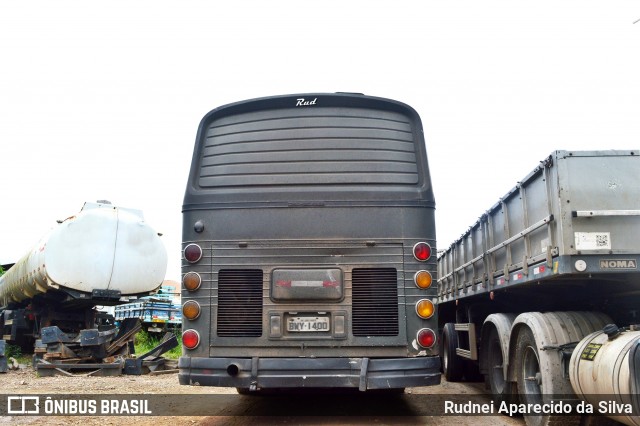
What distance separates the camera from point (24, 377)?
1275 centimetres

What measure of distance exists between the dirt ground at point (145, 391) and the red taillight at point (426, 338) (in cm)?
102

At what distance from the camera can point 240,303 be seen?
636 cm

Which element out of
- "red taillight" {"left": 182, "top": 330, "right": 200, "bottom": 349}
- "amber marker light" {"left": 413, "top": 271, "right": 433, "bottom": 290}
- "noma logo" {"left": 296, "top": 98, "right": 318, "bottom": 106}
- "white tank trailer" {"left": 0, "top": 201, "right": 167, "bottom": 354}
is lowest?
"red taillight" {"left": 182, "top": 330, "right": 200, "bottom": 349}

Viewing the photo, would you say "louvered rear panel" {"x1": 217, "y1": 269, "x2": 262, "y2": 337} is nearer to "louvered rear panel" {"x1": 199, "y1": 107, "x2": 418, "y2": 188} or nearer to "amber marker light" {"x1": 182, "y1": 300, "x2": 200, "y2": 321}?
"amber marker light" {"x1": 182, "y1": 300, "x2": 200, "y2": 321}

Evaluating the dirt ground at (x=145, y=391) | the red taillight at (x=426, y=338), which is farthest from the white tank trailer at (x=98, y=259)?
the red taillight at (x=426, y=338)

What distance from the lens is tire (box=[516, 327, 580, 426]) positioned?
210 inches

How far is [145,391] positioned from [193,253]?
15.4 ft

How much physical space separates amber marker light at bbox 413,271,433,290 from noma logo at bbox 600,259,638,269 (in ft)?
5.80

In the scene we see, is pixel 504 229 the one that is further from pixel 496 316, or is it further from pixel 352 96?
pixel 352 96

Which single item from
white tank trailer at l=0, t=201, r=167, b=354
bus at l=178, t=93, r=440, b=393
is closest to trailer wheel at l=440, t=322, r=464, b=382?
bus at l=178, t=93, r=440, b=393

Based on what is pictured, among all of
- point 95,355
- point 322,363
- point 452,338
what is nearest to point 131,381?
point 95,355

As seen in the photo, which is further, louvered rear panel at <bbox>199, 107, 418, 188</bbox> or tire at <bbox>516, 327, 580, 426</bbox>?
louvered rear panel at <bbox>199, 107, 418, 188</bbox>

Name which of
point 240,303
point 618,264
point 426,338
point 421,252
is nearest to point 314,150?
point 421,252

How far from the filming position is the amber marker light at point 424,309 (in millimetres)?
6203
